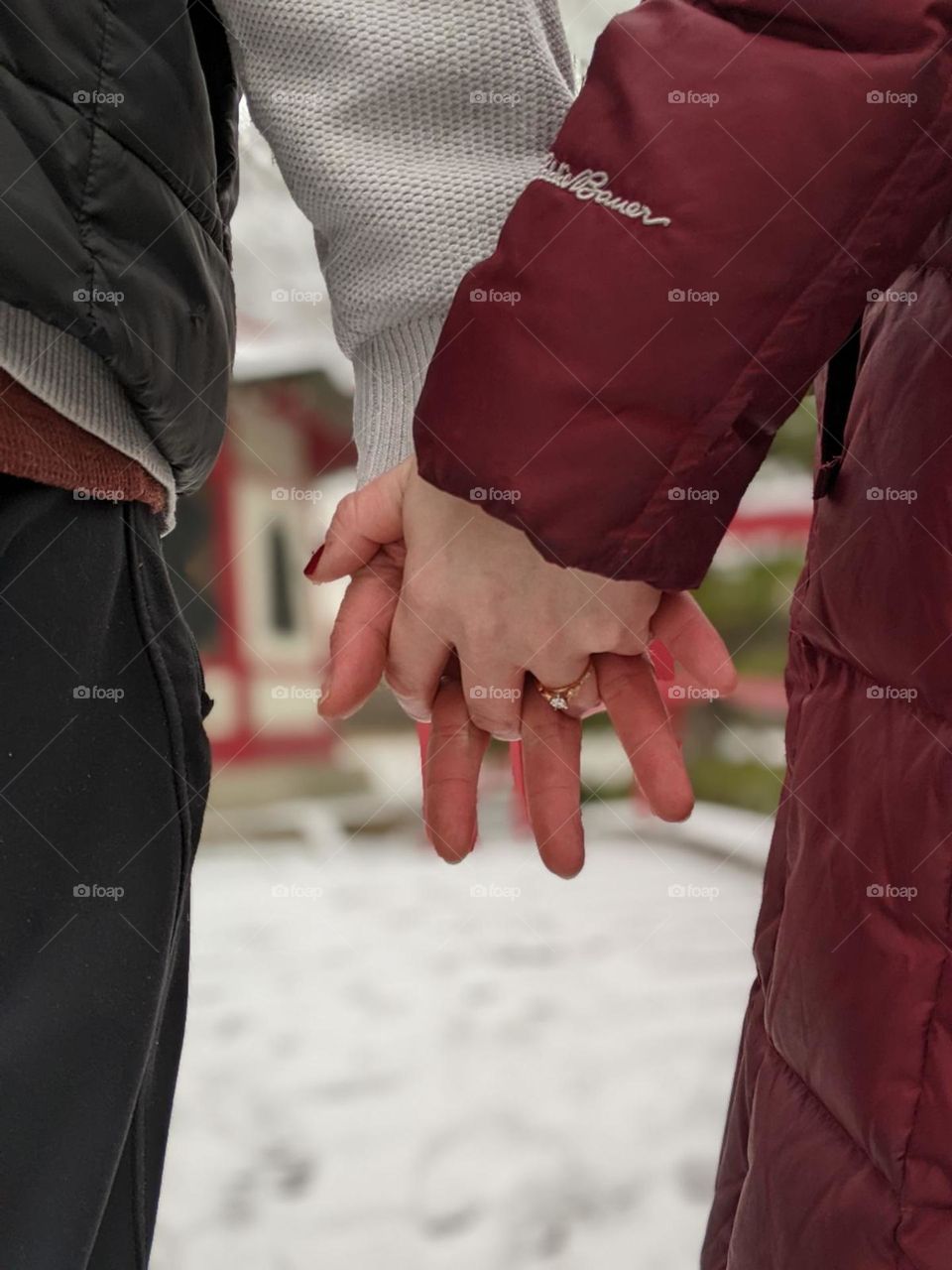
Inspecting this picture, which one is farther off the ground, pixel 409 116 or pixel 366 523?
pixel 409 116

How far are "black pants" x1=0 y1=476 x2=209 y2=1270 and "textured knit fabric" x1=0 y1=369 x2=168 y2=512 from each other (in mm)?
11

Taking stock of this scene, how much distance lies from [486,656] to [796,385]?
203 mm

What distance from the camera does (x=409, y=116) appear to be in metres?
0.57

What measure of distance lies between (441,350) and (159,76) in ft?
0.65

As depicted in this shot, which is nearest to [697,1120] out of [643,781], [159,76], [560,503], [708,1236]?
[708,1236]

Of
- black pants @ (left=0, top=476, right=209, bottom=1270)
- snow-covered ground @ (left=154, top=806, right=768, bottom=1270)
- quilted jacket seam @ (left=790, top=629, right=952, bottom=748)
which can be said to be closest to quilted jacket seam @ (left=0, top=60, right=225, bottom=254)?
black pants @ (left=0, top=476, right=209, bottom=1270)

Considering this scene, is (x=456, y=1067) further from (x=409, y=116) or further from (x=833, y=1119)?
(x=409, y=116)

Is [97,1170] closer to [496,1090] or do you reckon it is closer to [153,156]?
[153,156]

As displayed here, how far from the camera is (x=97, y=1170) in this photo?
0.50 meters

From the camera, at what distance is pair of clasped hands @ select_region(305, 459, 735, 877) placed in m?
0.54

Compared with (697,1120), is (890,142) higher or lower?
higher

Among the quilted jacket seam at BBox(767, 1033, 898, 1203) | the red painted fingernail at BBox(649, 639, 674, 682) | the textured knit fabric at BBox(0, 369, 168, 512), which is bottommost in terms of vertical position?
the quilted jacket seam at BBox(767, 1033, 898, 1203)

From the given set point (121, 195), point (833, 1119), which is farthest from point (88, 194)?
point (833, 1119)

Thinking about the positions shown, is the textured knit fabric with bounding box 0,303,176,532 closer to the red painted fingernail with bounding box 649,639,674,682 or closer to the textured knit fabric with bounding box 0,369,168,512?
the textured knit fabric with bounding box 0,369,168,512
